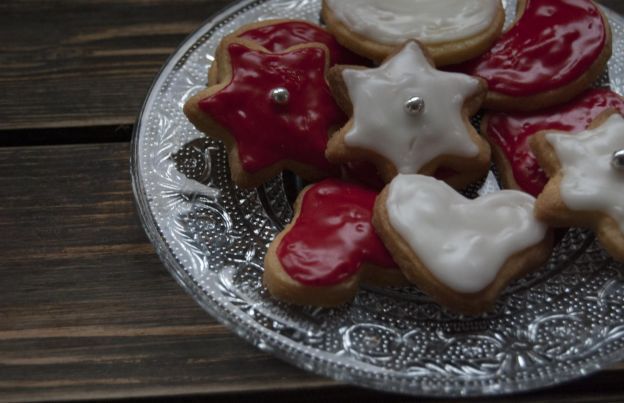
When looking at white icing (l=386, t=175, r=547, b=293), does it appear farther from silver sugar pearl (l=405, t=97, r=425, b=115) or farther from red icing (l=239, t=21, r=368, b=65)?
red icing (l=239, t=21, r=368, b=65)

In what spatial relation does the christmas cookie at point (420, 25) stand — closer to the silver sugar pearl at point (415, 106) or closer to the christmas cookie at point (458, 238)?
the silver sugar pearl at point (415, 106)

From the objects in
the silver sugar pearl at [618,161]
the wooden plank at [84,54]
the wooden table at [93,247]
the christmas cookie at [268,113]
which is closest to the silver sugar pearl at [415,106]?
the christmas cookie at [268,113]

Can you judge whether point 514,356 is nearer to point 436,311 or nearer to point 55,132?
point 436,311

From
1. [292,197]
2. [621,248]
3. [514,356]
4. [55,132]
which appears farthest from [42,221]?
[621,248]

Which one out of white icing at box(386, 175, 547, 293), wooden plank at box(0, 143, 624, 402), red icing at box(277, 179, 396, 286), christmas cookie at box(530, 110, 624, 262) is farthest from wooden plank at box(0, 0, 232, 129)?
christmas cookie at box(530, 110, 624, 262)

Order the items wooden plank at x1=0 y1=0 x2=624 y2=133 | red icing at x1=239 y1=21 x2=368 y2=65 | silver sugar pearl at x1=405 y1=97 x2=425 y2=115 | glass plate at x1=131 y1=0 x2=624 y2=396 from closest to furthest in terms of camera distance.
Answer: glass plate at x1=131 y1=0 x2=624 y2=396, silver sugar pearl at x1=405 y1=97 x2=425 y2=115, red icing at x1=239 y1=21 x2=368 y2=65, wooden plank at x1=0 y1=0 x2=624 y2=133

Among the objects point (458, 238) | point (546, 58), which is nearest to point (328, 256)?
point (458, 238)
